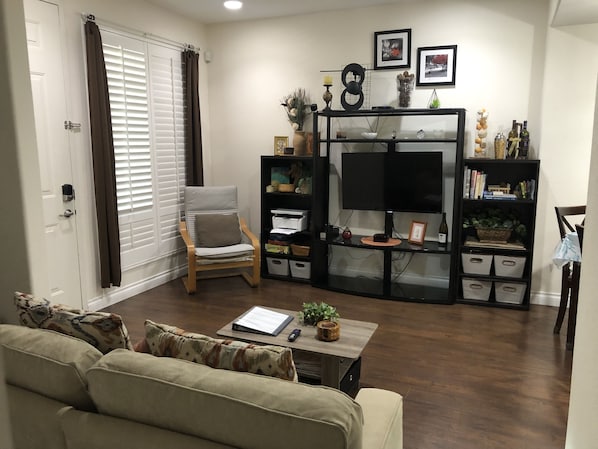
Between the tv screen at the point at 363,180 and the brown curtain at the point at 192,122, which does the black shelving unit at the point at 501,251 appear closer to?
the tv screen at the point at 363,180

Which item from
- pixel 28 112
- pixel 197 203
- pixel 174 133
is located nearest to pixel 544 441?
pixel 28 112

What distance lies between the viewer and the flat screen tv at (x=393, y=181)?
14.9ft

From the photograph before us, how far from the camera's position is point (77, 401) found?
1480 mm

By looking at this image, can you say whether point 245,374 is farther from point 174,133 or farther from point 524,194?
point 174,133

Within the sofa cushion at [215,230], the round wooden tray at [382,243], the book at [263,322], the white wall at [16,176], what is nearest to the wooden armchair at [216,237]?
the sofa cushion at [215,230]

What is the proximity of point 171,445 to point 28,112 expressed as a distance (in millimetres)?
2177

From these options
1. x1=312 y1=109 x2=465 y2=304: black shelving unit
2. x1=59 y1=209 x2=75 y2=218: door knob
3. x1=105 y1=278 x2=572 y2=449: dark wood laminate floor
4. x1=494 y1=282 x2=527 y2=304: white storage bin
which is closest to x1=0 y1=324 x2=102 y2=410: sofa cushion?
x1=105 y1=278 x2=572 y2=449: dark wood laminate floor

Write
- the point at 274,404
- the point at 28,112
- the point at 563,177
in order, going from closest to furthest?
A: the point at 274,404 < the point at 28,112 < the point at 563,177

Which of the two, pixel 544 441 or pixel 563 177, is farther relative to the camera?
pixel 563 177

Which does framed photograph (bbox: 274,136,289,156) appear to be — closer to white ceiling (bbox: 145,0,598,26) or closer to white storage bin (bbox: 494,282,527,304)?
white ceiling (bbox: 145,0,598,26)

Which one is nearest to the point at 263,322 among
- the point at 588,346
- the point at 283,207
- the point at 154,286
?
Result: the point at 588,346

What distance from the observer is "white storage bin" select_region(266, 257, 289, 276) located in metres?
5.16

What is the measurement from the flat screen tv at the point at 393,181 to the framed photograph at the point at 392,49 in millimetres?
895

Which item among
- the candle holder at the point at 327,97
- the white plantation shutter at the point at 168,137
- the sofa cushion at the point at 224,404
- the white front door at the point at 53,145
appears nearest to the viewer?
the sofa cushion at the point at 224,404
